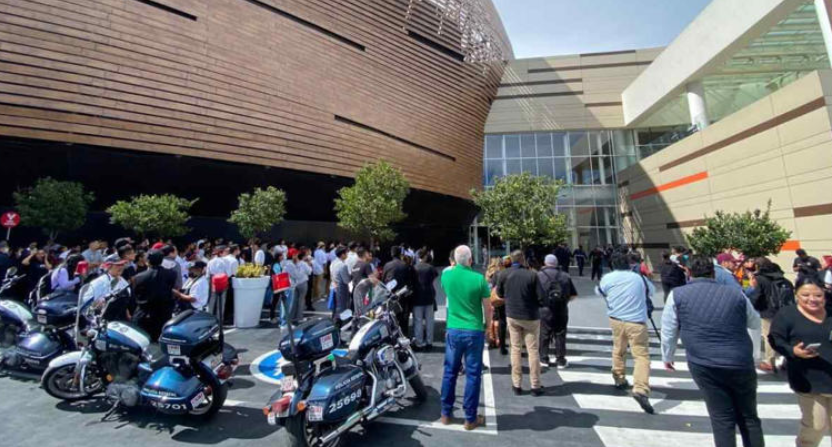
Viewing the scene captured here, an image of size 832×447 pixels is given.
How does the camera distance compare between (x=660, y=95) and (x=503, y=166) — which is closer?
(x=660, y=95)

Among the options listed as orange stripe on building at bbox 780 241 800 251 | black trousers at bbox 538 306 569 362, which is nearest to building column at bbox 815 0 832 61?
orange stripe on building at bbox 780 241 800 251

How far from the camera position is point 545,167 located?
2889 centimetres

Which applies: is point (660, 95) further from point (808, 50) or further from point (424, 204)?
point (424, 204)

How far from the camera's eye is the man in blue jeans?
3393 millimetres

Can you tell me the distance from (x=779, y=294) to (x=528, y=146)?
26755 millimetres

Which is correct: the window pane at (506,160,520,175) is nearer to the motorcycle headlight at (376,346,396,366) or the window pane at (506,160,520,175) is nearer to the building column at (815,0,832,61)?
the building column at (815,0,832,61)

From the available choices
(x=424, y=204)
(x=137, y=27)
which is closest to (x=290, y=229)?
(x=424, y=204)

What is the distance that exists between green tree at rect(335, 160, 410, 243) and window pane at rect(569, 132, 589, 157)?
21426mm

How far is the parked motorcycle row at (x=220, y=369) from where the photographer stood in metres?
2.92

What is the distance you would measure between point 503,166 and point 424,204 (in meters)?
11.1

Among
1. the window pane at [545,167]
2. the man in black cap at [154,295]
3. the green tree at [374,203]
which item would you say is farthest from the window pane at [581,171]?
the man in black cap at [154,295]

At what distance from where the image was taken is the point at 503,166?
29.7m

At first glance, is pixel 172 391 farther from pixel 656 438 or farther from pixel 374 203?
pixel 374 203

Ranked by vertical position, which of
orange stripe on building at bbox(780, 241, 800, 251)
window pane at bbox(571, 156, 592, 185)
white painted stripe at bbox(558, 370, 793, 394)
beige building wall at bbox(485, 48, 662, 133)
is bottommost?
white painted stripe at bbox(558, 370, 793, 394)
